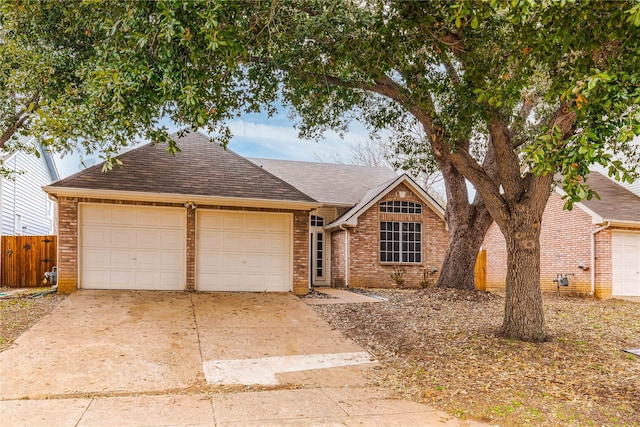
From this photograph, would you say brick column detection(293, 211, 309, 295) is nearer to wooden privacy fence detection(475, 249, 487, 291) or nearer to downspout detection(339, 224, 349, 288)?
downspout detection(339, 224, 349, 288)

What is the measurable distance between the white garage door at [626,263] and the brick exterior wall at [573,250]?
31cm

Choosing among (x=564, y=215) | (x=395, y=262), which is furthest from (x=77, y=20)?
(x=564, y=215)

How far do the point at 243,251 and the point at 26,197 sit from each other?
12.6m

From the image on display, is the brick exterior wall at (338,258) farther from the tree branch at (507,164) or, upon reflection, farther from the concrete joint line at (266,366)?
the tree branch at (507,164)

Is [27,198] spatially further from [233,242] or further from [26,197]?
[233,242]

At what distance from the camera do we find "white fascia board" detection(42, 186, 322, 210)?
11070 mm

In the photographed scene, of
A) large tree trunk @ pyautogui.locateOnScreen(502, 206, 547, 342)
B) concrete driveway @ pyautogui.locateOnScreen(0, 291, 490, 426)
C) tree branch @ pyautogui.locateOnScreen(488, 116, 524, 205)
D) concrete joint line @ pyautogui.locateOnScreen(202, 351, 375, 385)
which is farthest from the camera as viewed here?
tree branch @ pyautogui.locateOnScreen(488, 116, 524, 205)

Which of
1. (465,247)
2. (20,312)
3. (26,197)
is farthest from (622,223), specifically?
(26,197)

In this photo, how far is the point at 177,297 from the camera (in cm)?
1114

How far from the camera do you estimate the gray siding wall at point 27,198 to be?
17.3 meters

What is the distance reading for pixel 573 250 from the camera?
15.9 metres

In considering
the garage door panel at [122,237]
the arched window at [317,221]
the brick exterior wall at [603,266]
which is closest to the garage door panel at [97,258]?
the garage door panel at [122,237]

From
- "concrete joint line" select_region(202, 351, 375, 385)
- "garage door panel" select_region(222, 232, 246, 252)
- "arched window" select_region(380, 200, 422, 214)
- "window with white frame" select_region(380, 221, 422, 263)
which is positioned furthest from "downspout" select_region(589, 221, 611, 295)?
"garage door panel" select_region(222, 232, 246, 252)

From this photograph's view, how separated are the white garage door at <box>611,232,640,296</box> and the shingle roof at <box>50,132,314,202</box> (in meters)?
10.5
